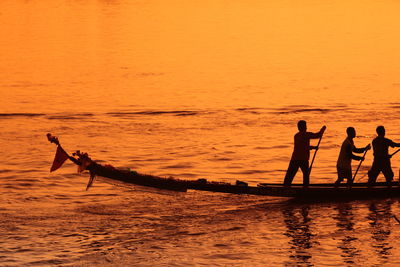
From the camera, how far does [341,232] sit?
1612 cm

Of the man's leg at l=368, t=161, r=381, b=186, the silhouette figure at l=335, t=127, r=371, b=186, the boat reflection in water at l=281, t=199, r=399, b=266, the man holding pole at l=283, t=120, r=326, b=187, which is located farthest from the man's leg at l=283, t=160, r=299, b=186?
the man's leg at l=368, t=161, r=381, b=186

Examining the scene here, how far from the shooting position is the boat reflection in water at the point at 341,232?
14703 mm

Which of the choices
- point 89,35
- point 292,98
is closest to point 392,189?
A: point 292,98

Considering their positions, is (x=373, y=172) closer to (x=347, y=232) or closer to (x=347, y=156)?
(x=347, y=156)

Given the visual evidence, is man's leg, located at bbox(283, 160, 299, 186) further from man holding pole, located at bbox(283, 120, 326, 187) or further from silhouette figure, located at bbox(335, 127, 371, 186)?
silhouette figure, located at bbox(335, 127, 371, 186)

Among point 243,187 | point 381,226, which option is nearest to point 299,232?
point 381,226

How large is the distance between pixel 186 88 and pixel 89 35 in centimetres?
2228

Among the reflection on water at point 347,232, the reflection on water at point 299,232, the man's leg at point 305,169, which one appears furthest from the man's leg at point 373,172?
the reflection on water at point 299,232

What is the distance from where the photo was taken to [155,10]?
79812 millimetres

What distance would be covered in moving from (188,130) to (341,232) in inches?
484

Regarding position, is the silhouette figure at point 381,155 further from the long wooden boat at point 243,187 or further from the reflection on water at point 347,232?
the reflection on water at point 347,232

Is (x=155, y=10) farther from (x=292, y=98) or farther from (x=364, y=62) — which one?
(x=292, y=98)

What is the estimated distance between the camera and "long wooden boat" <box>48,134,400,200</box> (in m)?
16.5

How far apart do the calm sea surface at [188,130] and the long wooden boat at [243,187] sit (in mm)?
214
